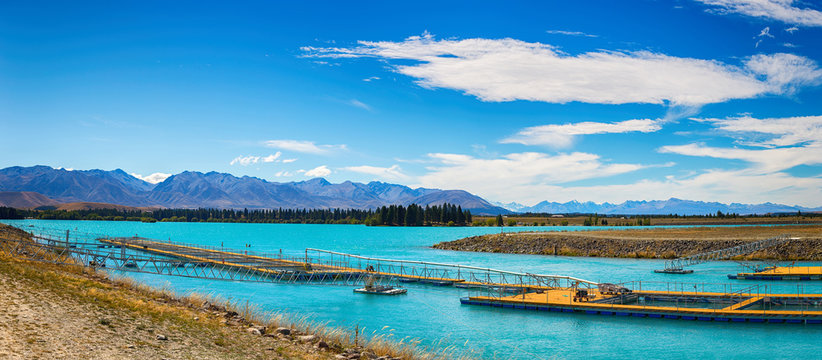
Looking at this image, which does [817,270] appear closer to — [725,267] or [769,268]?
[769,268]

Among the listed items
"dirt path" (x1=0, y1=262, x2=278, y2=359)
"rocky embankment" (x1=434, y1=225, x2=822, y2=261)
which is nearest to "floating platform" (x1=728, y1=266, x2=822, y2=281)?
"rocky embankment" (x1=434, y1=225, x2=822, y2=261)

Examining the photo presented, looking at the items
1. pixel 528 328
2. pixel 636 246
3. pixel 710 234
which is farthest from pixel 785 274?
pixel 710 234

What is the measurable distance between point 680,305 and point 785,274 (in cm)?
2768

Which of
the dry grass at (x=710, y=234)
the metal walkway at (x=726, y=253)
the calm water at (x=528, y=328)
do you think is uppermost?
the dry grass at (x=710, y=234)

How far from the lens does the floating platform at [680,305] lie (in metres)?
40.2

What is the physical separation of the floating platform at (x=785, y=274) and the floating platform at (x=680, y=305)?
70.8 ft

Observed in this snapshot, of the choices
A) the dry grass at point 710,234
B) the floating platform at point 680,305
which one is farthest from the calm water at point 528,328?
the dry grass at point 710,234

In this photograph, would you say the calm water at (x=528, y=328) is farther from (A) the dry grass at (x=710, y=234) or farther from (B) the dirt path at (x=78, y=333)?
(A) the dry grass at (x=710, y=234)

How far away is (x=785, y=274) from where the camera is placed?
2542 inches

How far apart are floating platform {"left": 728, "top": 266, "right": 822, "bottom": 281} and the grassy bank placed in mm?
55868

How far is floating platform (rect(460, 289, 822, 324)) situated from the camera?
40.2 metres

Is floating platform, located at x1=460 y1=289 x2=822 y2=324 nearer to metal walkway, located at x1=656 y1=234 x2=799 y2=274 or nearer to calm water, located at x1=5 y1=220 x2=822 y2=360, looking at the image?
calm water, located at x1=5 y1=220 x2=822 y2=360

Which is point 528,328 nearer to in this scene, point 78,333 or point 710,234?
point 78,333

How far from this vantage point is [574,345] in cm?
3522
